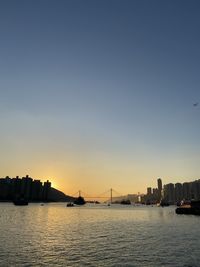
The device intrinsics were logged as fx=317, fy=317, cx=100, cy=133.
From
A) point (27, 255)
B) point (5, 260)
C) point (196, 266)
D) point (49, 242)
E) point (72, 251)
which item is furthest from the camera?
point (49, 242)

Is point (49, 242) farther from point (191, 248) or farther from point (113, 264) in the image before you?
point (191, 248)

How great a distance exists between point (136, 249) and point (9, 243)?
60.4ft

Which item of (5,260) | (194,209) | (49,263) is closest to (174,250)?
(49,263)

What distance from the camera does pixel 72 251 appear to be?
40.6 m

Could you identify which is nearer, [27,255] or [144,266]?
[144,266]

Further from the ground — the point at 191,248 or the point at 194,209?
the point at 194,209

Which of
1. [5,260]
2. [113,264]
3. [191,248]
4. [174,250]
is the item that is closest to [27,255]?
[5,260]

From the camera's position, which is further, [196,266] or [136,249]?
[136,249]

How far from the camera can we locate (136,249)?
42562 millimetres

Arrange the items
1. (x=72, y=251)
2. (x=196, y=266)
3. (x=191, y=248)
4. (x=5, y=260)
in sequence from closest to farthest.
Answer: (x=196, y=266)
(x=5, y=260)
(x=72, y=251)
(x=191, y=248)

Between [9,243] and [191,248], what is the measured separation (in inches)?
1018

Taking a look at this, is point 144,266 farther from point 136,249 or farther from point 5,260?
point 5,260

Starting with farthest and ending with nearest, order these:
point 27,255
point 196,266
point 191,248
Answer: point 191,248, point 27,255, point 196,266

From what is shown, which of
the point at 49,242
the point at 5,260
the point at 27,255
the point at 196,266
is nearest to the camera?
the point at 196,266
